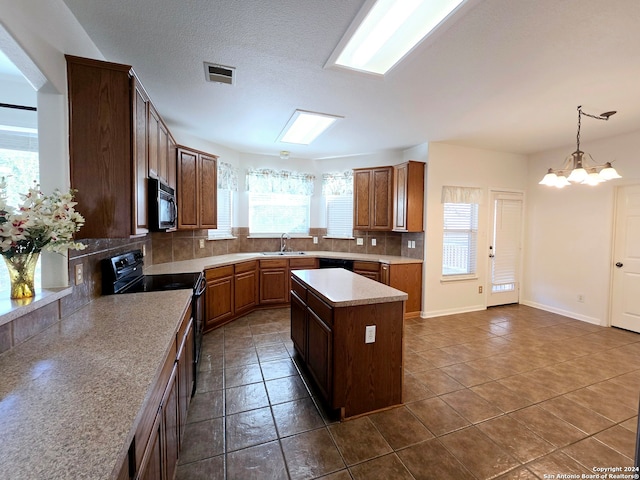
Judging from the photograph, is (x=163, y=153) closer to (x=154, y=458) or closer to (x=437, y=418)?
(x=154, y=458)

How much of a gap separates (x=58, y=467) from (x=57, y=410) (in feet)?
0.86

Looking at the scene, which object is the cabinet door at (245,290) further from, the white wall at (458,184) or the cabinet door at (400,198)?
the white wall at (458,184)

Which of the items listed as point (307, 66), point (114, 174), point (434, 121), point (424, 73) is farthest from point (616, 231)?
point (114, 174)

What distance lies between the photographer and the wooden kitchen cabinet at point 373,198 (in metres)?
4.37

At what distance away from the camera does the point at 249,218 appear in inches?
191

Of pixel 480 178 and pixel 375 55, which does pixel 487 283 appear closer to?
pixel 480 178

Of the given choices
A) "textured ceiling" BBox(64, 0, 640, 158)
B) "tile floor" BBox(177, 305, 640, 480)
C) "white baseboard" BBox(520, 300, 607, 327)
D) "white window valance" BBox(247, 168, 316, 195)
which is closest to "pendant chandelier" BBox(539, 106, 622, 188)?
"textured ceiling" BBox(64, 0, 640, 158)

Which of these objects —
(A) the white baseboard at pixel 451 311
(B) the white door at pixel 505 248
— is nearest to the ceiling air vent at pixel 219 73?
(A) the white baseboard at pixel 451 311

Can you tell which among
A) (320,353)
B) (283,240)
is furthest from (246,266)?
(320,353)

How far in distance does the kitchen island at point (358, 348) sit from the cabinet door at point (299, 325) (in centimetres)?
32

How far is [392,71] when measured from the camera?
7.20ft

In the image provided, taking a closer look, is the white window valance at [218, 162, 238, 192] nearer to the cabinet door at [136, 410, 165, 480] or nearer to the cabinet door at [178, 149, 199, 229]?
the cabinet door at [178, 149, 199, 229]

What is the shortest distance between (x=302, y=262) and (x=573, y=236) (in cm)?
417

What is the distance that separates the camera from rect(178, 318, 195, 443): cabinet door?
1617 mm
